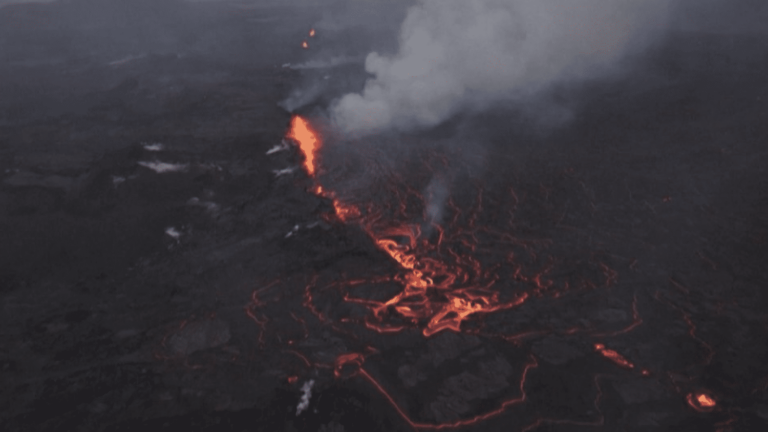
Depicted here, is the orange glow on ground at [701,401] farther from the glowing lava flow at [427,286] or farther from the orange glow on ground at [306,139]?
the orange glow on ground at [306,139]

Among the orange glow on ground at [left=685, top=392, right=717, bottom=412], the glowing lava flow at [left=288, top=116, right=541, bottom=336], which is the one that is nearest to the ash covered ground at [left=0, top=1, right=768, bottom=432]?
the orange glow on ground at [left=685, top=392, right=717, bottom=412]

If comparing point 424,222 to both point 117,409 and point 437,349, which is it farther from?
point 117,409

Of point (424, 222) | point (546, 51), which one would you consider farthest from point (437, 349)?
point (546, 51)

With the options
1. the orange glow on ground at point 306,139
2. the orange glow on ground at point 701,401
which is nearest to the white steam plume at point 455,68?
the orange glow on ground at point 306,139

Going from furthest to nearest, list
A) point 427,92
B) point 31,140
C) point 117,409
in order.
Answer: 1. point 427,92
2. point 31,140
3. point 117,409

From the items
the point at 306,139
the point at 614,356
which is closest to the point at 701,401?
the point at 614,356
